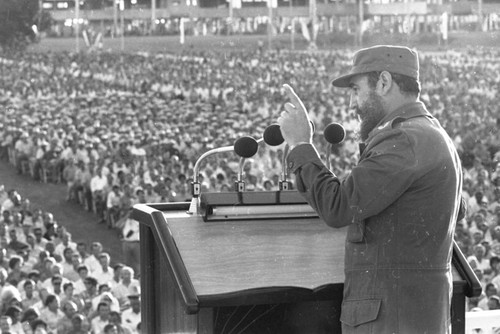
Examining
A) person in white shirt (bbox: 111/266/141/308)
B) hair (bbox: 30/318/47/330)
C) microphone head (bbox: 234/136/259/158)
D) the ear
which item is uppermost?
the ear

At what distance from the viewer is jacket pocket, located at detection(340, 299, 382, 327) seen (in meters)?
1.64

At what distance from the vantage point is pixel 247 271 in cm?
174

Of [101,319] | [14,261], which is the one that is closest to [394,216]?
[101,319]

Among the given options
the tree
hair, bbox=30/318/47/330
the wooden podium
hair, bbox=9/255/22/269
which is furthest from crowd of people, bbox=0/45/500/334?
the wooden podium

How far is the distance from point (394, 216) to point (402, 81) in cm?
22

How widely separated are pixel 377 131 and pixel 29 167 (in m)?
13.5

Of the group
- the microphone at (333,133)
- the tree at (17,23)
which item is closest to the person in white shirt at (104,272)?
the tree at (17,23)

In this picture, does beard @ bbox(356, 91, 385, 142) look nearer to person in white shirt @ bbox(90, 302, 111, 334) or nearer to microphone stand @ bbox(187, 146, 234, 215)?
microphone stand @ bbox(187, 146, 234, 215)

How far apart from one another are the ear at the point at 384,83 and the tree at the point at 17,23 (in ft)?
30.2

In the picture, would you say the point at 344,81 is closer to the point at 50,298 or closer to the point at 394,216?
the point at 394,216

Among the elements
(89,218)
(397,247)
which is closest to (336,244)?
(397,247)

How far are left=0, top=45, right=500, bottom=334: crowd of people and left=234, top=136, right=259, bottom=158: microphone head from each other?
388 centimetres

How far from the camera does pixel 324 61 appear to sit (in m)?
19.3

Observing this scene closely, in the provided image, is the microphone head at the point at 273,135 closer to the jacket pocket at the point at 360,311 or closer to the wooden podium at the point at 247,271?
the wooden podium at the point at 247,271
